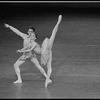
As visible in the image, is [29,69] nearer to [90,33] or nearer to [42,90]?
[42,90]

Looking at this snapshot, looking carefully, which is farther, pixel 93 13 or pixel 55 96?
pixel 93 13

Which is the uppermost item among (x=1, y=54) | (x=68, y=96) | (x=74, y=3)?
(x=68, y=96)

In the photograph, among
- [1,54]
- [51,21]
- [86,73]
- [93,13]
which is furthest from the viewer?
[93,13]

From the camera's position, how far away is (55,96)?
27.9 feet

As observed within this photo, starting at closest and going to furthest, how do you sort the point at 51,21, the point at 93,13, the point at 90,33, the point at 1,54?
the point at 1,54 < the point at 90,33 < the point at 51,21 < the point at 93,13

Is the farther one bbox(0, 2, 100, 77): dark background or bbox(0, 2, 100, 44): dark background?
bbox(0, 2, 100, 44): dark background

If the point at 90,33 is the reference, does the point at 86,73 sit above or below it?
above

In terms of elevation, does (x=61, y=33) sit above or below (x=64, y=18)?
above

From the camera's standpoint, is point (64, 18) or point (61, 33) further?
point (64, 18)

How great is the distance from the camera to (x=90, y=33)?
47.5ft

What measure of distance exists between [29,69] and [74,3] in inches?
414

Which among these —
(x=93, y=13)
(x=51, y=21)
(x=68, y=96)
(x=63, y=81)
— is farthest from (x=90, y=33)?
(x=68, y=96)

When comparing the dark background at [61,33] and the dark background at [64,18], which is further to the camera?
the dark background at [64,18]

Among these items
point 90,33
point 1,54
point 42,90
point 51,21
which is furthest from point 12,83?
point 51,21
